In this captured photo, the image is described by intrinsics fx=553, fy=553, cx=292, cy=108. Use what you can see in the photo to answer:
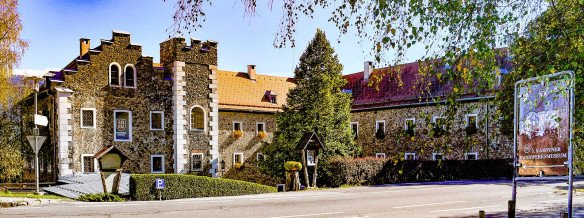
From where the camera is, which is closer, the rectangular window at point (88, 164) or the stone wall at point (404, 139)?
the rectangular window at point (88, 164)

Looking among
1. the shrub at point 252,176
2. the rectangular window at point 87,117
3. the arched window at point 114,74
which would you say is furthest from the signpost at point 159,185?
the shrub at point 252,176

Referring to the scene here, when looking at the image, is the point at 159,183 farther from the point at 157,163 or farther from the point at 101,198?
the point at 157,163

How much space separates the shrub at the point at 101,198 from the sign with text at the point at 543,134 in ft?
50.4

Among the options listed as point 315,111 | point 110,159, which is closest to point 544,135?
point 110,159

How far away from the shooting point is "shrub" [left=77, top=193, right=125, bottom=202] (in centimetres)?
2009

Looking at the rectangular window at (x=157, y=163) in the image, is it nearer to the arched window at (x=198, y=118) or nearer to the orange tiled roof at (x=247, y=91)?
the arched window at (x=198, y=118)

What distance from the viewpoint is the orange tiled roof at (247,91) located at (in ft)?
124

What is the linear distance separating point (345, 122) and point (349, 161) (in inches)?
157

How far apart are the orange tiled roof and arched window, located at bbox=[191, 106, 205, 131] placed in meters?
2.97

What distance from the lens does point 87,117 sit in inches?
1168

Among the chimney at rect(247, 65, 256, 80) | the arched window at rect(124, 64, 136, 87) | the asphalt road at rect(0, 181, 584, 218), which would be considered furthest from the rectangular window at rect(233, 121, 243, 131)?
the asphalt road at rect(0, 181, 584, 218)

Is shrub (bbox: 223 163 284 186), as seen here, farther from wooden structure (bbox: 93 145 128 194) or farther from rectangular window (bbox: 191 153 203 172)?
wooden structure (bbox: 93 145 128 194)

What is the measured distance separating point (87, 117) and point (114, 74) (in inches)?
109

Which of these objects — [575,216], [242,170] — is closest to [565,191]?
[575,216]
